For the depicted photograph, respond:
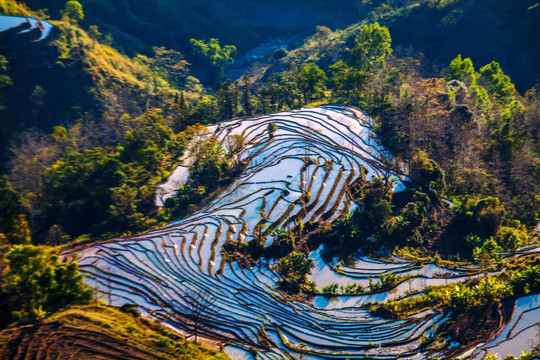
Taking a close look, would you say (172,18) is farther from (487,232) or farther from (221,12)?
(487,232)

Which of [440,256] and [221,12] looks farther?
[221,12]

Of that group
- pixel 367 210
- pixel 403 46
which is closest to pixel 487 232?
pixel 367 210

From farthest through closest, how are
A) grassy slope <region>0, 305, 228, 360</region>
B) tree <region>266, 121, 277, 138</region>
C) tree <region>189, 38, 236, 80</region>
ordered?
tree <region>189, 38, 236, 80</region>, tree <region>266, 121, 277, 138</region>, grassy slope <region>0, 305, 228, 360</region>

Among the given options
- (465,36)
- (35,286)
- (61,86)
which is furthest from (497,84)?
(61,86)

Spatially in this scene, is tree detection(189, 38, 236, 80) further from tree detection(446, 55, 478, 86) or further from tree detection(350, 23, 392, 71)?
tree detection(446, 55, 478, 86)

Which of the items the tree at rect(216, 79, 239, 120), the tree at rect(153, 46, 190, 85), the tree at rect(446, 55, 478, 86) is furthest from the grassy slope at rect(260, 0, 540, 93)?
the tree at rect(216, 79, 239, 120)

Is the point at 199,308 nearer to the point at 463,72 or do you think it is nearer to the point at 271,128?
the point at 271,128

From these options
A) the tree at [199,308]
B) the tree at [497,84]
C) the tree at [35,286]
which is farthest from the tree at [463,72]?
the tree at [35,286]
